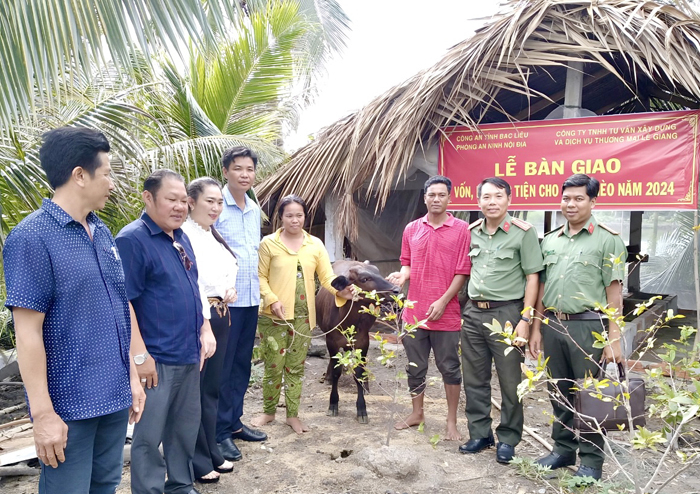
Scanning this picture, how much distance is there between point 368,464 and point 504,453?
926 millimetres

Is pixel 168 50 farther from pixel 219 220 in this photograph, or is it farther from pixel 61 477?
pixel 61 477

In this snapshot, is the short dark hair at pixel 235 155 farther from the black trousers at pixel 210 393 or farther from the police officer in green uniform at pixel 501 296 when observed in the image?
the police officer in green uniform at pixel 501 296

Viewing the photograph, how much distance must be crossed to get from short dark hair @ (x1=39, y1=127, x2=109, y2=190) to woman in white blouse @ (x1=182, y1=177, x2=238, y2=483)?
1178mm

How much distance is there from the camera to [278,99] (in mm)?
7352

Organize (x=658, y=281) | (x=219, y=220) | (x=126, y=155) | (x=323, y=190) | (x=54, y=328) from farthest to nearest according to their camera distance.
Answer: (x=658, y=281) < (x=323, y=190) < (x=126, y=155) < (x=219, y=220) < (x=54, y=328)

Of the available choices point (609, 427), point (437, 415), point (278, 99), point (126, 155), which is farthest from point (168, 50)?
point (278, 99)

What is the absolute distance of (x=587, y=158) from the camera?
568 centimetres

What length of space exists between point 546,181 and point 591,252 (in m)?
2.77

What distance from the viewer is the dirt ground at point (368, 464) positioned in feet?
10.9

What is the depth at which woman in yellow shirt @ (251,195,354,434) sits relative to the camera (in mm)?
3965

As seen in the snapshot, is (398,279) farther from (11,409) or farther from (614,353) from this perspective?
(11,409)

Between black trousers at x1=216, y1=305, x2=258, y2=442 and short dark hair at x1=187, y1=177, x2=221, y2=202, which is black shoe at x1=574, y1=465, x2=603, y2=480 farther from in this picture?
short dark hair at x1=187, y1=177, x2=221, y2=202

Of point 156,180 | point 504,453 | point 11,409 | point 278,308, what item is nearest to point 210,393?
point 278,308

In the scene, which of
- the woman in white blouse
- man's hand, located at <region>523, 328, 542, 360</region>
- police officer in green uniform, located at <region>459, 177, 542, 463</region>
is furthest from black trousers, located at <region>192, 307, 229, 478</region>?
man's hand, located at <region>523, 328, 542, 360</region>
